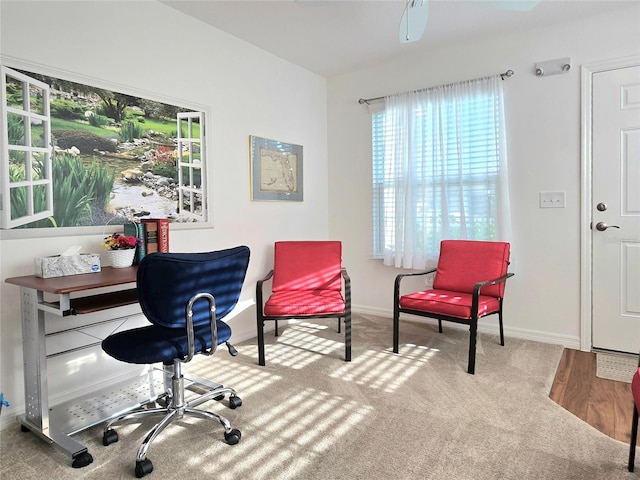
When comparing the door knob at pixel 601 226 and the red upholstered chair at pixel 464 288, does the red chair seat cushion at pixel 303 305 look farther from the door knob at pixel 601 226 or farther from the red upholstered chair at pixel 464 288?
the door knob at pixel 601 226

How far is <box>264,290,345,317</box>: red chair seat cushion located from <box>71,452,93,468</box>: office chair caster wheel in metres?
1.41

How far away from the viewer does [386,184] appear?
4184 mm

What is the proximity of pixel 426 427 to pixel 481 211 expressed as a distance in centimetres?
207

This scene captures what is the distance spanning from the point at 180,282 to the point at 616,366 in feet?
9.62

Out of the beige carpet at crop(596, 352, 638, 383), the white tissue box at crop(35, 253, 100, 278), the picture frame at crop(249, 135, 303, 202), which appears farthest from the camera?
the picture frame at crop(249, 135, 303, 202)

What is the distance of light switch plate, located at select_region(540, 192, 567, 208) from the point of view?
3.36m

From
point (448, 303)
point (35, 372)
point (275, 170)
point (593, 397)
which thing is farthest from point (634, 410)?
point (275, 170)

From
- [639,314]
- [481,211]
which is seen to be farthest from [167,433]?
[639,314]

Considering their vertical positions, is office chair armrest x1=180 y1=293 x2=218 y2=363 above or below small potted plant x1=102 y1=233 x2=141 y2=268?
below

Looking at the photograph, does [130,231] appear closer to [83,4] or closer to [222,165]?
[222,165]

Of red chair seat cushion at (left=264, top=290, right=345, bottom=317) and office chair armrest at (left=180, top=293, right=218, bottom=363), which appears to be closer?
office chair armrest at (left=180, top=293, right=218, bottom=363)

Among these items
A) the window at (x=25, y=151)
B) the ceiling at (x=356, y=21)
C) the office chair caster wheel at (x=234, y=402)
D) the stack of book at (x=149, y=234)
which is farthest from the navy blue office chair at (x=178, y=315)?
the ceiling at (x=356, y=21)

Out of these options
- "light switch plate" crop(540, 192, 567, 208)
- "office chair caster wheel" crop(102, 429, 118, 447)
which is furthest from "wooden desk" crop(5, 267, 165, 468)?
"light switch plate" crop(540, 192, 567, 208)

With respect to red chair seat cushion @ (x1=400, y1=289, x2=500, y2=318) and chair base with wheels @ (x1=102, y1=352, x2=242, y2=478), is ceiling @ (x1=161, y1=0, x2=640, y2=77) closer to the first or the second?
red chair seat cushion @ (x1=400, y1=289, x2=500, y2=318)
